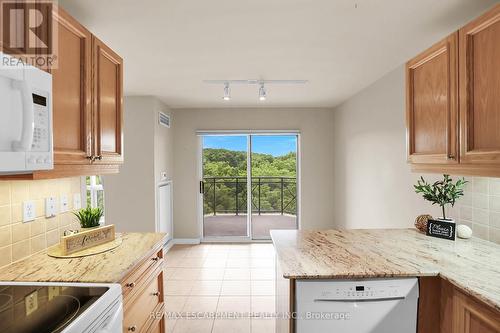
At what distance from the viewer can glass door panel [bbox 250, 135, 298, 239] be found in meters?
5.20

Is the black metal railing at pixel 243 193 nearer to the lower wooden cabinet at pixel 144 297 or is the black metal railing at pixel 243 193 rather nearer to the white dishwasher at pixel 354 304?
the lower wooden cabinet at pixel 144 297

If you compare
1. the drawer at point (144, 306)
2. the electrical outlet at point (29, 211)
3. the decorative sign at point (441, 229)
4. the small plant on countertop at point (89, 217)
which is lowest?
the drawer at point (144, 306)

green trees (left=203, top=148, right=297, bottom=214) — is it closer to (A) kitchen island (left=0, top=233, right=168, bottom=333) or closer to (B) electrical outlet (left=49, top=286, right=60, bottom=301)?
(A) kitchen island (left=0, top=233, right=168, bottom=333)

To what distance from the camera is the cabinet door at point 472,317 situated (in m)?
1.15

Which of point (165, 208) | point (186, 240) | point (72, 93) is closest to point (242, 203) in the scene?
Answer: point (186, 240)

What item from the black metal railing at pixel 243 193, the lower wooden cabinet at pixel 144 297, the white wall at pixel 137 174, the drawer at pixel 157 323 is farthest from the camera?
the black metal railing at pixel 243 193

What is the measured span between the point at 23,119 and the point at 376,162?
11.4 feet

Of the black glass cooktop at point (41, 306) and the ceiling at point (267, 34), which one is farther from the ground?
the ceiling at point (267, 34)

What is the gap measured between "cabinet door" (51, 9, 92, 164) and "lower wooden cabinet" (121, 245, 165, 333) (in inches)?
28.5

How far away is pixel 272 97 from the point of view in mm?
4250

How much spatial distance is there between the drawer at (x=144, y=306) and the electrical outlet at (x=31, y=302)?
0.43m

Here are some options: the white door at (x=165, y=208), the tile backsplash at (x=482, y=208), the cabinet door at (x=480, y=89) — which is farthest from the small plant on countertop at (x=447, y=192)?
Result: the white door at (x=165, y=208)

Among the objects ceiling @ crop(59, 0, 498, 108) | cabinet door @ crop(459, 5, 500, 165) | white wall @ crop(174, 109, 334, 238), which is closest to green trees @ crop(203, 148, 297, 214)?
white wall @ crop(174, 109, 334, 238)

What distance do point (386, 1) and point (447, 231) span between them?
5.29 ft
